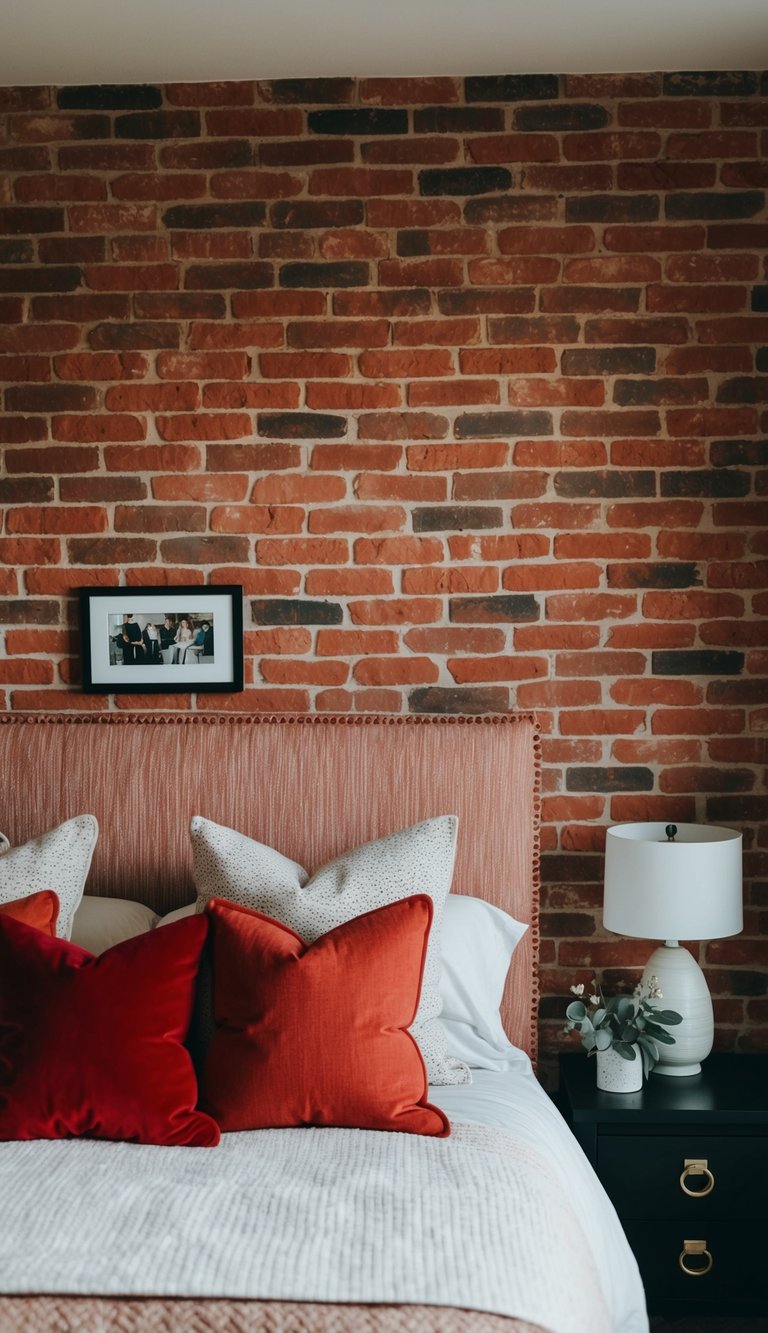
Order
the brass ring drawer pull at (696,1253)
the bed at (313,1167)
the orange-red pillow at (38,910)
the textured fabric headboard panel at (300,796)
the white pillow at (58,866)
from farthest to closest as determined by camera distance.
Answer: the textured fabric headboard panel at (300,796)
the brass ring drawer pull at (696,1253)
the white pillow at (58,866)
the orange-red pillow at (38,910)
the bed at (313,1167)

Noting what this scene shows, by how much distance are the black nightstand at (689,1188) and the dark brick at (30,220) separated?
8.15ft

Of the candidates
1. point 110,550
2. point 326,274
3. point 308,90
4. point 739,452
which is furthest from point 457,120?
point 110,550

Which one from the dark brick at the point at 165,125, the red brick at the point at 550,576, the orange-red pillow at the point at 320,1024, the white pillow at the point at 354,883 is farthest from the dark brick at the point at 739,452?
the dark brick at the point at 165,125

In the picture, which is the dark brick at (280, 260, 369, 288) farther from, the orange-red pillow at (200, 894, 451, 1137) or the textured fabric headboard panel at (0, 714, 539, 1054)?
the orange-red pillow at (200, 894, 451, 1137)

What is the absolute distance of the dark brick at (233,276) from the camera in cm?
283

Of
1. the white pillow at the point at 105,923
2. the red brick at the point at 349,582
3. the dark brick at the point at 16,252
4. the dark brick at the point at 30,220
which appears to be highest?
the dark brick at the point at 30,220

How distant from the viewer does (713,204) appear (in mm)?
2793

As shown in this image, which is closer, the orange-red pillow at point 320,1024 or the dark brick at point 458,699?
the orange-red pillow at point 320,1024

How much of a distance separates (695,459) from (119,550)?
1.50m

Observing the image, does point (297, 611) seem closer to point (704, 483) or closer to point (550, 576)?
point (550, 576)

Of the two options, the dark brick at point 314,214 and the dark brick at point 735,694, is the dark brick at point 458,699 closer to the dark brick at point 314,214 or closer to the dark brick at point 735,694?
the dark brick at point 735,694

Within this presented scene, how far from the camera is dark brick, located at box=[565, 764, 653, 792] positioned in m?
2.85

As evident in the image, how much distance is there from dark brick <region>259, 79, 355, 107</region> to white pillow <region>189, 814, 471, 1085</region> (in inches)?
71.7

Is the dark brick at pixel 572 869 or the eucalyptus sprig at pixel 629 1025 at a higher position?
the dark brick at pixel 572 869
